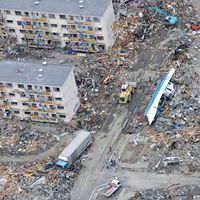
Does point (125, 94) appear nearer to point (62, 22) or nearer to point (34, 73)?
point (34, 73)

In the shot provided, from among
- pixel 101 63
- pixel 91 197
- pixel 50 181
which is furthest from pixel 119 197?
pixel 101 63

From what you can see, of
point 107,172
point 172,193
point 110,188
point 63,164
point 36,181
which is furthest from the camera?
point 63,164

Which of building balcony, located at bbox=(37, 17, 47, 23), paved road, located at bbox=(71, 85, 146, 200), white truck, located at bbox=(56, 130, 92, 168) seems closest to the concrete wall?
white truck, located at bbox=(56, 130, 92, 168)

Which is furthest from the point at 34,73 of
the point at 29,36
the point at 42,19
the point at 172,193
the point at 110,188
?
the point at 172,193

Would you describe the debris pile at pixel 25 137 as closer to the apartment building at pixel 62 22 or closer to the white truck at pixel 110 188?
the white truck at pixel 110 188

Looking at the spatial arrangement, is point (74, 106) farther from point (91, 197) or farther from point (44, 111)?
point (91, 197)

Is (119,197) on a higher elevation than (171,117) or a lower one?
lower

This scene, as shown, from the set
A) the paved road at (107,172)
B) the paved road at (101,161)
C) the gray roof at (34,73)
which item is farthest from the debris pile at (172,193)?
the gray roof at (34,73)
